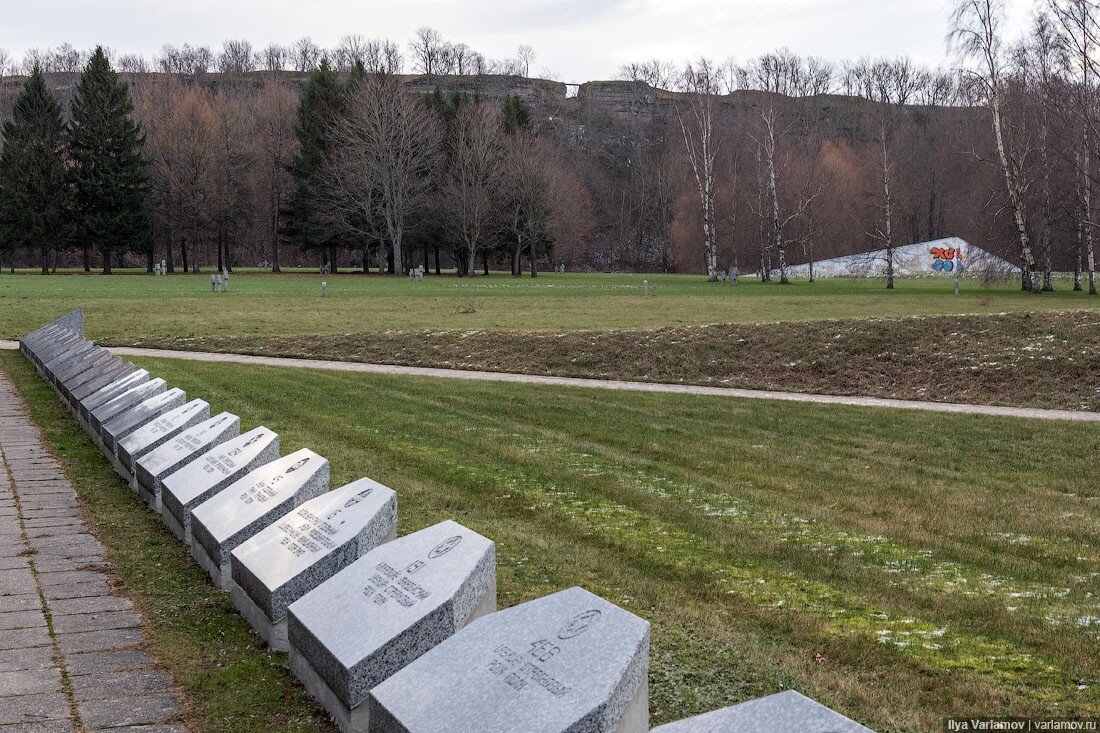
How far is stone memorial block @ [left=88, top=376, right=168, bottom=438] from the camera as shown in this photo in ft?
28.5

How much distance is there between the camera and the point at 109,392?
9.66 m

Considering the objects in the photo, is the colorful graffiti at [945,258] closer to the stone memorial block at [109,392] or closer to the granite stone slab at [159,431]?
the stone memorial block at [109,392]

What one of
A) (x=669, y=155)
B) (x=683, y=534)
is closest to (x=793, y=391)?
(x=683, y=534)

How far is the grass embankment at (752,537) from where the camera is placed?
13.5 feet

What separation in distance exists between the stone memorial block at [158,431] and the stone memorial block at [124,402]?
0.86 meters

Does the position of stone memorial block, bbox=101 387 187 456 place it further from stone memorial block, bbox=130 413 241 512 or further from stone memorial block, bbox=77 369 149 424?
stone memorial block, bbox=77 369 149 424

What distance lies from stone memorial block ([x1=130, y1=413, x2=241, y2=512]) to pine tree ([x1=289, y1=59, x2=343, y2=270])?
5830 cm

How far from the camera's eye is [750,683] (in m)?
3.99

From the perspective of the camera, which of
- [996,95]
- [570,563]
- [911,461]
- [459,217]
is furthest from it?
[459,217]

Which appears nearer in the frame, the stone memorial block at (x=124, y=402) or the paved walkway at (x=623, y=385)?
the stone memorial block at (x=124, y=402)

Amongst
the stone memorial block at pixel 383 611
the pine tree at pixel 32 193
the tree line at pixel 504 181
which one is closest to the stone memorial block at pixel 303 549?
the stone memorial block at pixel 383 611

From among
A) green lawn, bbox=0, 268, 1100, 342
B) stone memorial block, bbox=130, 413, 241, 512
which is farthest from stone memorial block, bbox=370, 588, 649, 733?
green lawn, bbox=0, 268, 1100, 342

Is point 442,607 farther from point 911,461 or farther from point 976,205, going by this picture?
point 976,205

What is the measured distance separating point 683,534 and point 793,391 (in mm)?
7790
